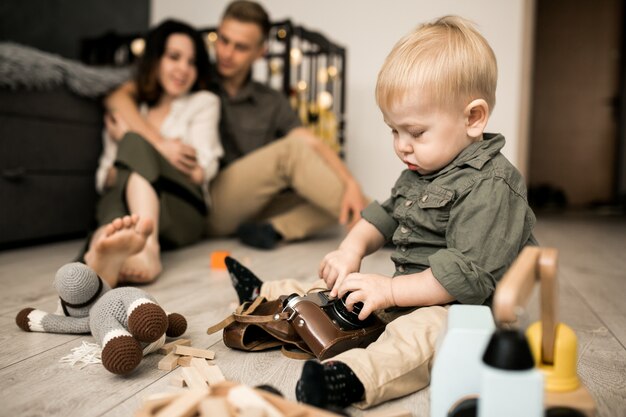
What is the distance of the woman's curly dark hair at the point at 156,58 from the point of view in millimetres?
1793

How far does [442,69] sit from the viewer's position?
767 millimetres

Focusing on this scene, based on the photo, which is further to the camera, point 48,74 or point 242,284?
point 48,74

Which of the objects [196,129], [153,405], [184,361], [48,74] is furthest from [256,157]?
[153,405]

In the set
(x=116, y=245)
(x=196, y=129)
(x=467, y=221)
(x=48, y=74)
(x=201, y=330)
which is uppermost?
(x=48, y=74)

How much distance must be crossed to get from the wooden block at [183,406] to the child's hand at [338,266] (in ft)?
1.12

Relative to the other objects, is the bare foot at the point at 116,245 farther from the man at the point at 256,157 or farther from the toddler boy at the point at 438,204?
the man at the point at 256,157

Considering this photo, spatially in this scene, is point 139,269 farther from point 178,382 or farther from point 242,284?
point 178,382

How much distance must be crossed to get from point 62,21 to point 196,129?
3.90ft

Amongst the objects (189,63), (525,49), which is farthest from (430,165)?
(525,49)

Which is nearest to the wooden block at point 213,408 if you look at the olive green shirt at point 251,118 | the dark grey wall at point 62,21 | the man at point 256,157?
the man at point 256,157

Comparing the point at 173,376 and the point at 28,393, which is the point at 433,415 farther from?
the point at 28,393

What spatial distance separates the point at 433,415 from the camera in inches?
22.4

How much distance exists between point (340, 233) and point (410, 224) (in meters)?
1.46

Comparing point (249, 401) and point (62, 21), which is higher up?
point (62, 21)
